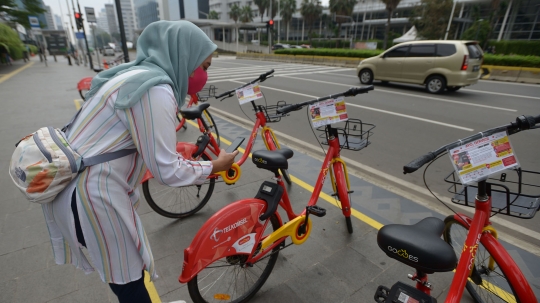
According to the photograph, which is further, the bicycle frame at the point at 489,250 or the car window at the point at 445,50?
the car window at the point at 445,50

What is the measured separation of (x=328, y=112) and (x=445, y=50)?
31.8 feet

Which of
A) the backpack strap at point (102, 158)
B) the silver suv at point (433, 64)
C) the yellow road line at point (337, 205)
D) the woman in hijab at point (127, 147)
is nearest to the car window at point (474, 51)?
the silver suv at point (433, 64)

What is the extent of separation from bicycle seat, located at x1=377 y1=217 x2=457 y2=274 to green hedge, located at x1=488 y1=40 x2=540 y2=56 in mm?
30537

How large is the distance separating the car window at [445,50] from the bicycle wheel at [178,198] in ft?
32.3

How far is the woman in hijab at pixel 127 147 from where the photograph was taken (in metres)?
1.22

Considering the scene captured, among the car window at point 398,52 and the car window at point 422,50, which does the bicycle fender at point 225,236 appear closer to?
the car window at point 422,50

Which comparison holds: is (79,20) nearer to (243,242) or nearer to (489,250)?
(243,242)

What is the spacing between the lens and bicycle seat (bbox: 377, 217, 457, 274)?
1.32 metres

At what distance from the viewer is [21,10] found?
1046 inches

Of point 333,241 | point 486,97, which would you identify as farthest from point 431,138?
point 486,97

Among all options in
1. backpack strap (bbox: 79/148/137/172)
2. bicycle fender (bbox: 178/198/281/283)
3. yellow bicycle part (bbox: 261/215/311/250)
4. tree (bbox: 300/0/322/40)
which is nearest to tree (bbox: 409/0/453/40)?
tree (bbox: 300/0/322/40)

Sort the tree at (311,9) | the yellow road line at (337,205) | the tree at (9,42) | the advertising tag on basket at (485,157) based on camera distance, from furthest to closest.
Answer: the tree at (311,9) < the tree at (9,42) < the yellow road line at (337,205) < the advertising tag on basket at (485,157)

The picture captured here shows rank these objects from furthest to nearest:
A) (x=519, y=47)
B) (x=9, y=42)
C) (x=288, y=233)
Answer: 1. (x=519, y=47)
2. (x=9, y=42)
3. (x=288, y=233)

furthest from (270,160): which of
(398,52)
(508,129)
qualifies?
(398,52)
